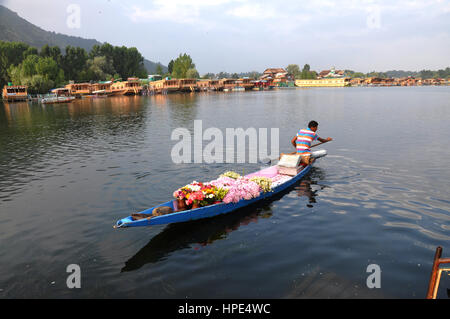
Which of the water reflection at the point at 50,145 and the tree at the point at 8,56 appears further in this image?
the tree at the point at 8,56

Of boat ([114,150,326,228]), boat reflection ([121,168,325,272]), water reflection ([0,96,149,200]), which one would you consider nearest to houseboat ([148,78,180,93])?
water reflection ([0,96,149,200])

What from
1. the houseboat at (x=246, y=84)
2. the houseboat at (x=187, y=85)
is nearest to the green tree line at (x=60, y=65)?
the houseboat at (x=187, y=85)

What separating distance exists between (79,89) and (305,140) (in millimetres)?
121905

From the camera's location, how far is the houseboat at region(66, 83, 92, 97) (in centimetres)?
11225

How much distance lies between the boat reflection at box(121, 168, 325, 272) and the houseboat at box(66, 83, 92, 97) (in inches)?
4705

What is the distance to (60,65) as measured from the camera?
127 m

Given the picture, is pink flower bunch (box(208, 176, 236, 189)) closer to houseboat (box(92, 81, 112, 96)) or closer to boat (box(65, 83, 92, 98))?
houseboat (box(92, 81, 112, 96))

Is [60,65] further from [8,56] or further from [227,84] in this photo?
[227,84]

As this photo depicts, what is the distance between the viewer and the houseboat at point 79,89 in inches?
4419

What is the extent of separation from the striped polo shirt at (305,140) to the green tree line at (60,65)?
114045mm

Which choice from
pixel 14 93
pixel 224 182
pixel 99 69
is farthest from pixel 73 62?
pixel 224 182

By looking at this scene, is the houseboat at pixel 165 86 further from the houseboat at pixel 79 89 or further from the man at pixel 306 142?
the man at pixel 306 142
